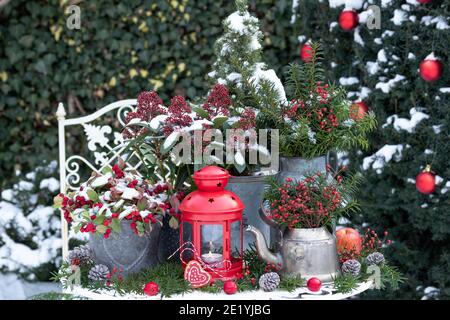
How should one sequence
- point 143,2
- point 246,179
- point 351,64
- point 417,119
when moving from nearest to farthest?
point 246,179 < point 417,119 < point 351,64 < point 143,2

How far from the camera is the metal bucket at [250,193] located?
6.54ft

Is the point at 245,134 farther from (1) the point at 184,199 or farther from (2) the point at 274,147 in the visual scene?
(1) the point at 184,199

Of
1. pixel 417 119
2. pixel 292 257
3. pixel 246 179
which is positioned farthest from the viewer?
pixel 417 119

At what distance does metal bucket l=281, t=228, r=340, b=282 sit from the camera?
182 cm

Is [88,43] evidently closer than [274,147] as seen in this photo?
No

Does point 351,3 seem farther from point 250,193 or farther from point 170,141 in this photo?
point 170,141

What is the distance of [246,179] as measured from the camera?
2.00 metres

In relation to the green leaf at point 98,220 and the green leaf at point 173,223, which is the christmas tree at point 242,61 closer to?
the green leaf at point 173,223

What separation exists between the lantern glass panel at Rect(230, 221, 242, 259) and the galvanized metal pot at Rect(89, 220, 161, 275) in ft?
0.72

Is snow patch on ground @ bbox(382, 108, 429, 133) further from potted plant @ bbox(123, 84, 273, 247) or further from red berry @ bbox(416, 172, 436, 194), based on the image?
potted plant @ bbox(123, 84, 273, 247)

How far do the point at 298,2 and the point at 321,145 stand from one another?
80.1 inches

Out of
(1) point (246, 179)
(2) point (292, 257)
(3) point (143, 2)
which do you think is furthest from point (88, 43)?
(2) point (292, 257)

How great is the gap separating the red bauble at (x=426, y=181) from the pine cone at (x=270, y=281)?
1.47 m

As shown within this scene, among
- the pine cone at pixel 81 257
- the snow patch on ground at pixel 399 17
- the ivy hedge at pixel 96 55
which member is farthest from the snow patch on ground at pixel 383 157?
the pine cone at pixel 81 257
